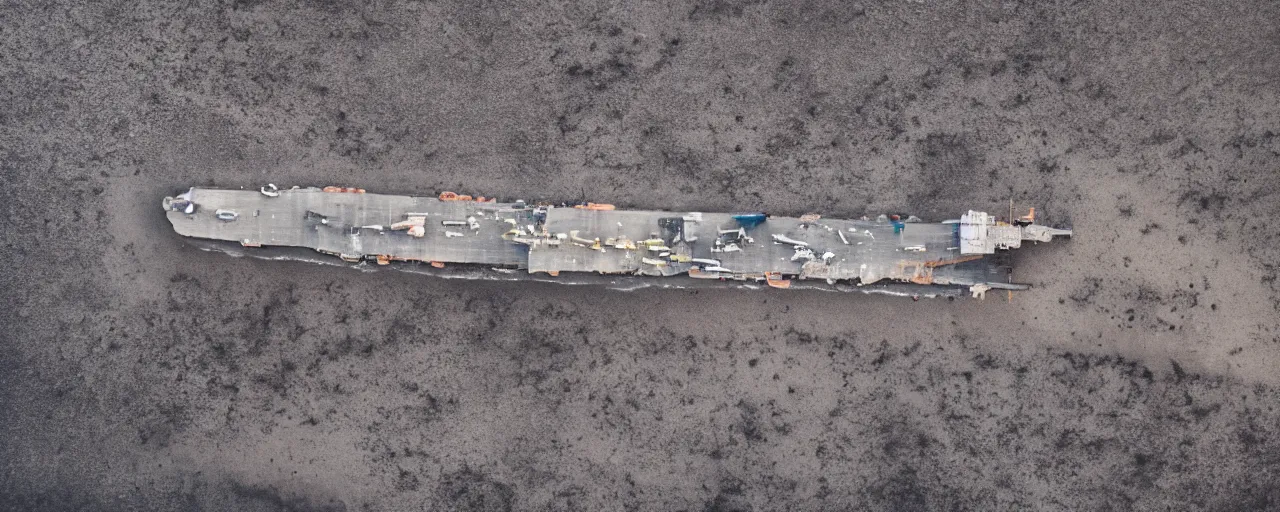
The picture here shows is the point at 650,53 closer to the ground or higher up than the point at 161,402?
higher up

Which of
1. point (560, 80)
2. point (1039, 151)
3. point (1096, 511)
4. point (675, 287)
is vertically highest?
point (560, 80)

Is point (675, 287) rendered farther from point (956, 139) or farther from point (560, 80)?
point (956, 139)

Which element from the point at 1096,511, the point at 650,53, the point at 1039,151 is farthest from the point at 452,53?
the point at 1096,511

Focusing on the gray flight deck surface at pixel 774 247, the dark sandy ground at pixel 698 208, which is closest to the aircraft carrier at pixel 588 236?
the gray flight deck surface at pixel 774 247

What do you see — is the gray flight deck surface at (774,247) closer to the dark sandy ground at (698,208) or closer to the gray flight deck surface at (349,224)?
the dark sandy ground at (698,208)

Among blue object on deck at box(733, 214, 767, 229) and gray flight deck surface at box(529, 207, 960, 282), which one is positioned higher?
blue object on deck at box(733, 214, 767, 229)

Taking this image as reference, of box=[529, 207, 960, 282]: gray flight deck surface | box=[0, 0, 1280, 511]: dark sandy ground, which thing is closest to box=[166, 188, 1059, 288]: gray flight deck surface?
box=[529, 207, 960, 282]: gray flight deck surface

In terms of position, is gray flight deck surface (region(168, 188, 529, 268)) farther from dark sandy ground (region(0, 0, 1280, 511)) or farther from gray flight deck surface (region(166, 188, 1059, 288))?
dark sandy ground (region(0, 0, 1280, 511))
